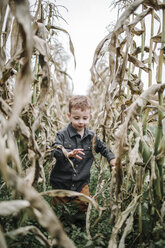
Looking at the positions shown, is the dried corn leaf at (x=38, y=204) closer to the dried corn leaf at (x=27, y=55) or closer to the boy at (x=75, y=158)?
the dried corn leaf at (x=27, y=55)

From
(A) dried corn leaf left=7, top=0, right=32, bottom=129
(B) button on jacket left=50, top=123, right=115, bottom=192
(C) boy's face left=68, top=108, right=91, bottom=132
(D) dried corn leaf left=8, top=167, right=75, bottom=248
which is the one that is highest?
(A) dried corn leaf left=7, top=0, right=32, bottom=129

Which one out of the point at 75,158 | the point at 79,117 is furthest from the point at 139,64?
the point at 75,158

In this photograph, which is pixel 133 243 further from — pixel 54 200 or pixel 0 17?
pixel 0 17

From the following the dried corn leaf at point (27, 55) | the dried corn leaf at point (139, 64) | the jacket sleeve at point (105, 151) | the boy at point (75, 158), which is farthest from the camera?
the boy at point (75, 158)

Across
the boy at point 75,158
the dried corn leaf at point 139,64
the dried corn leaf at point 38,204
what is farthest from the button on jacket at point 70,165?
the dried corn leaf at point 38,204

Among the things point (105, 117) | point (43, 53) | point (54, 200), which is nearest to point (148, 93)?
point (105, 117)

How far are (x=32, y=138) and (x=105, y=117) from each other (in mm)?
524

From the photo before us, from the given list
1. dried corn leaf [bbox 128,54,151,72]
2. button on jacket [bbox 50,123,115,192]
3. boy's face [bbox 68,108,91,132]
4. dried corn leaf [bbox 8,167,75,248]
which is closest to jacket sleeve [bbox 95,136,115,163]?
button on jacket [bbox 50,123,115,192]

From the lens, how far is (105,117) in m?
1.20

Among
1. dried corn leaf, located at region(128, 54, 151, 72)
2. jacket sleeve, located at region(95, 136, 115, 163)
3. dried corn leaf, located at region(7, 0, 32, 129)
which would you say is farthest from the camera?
jacket sleeve, located at region(95, 136, 115, 163)

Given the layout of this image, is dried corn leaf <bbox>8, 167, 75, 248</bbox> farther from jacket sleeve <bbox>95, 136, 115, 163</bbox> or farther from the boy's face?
the boy's face

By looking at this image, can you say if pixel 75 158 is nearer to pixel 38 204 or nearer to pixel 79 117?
pixel 79 117

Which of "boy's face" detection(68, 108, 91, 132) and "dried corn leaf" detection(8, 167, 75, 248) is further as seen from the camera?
"boy's face" detection(68, 108, 91, 132)

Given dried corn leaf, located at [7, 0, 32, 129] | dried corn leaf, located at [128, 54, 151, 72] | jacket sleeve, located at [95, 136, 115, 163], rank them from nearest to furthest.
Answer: dried corn leaf, located at [7, 0, 32, 129] → dried corn leaf, located at [128, 54, 151, 72] → jacket sleeve, located at [95, 136, 115, 163]
